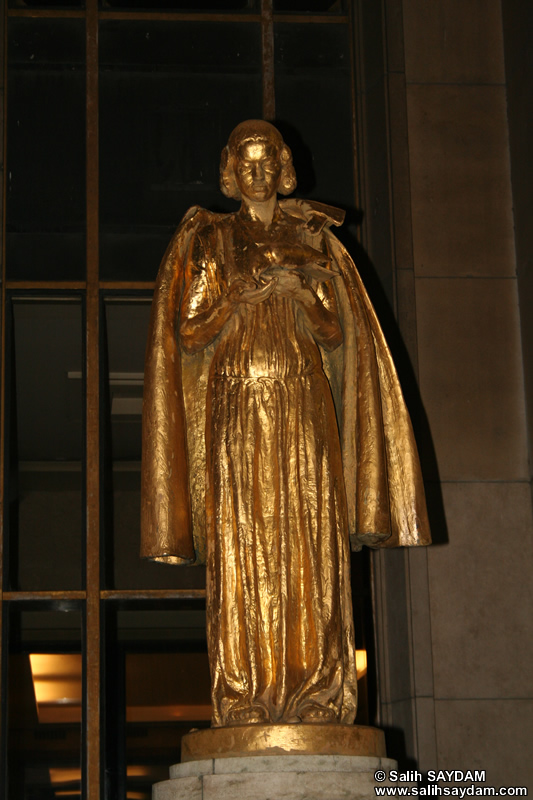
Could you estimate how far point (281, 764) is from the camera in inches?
196

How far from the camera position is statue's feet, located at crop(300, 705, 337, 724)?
5.21 m

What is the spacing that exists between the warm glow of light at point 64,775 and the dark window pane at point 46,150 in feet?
17.4

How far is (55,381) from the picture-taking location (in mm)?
9039

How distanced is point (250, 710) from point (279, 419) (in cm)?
127

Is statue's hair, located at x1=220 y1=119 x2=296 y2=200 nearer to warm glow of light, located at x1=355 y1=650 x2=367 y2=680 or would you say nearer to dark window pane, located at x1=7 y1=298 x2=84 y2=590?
dark window pane, located at x1=7 y1=298 x2=84 y2=590

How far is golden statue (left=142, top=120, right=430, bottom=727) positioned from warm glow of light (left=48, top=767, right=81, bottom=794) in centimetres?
695

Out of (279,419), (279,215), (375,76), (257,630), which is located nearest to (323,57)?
(375,76)

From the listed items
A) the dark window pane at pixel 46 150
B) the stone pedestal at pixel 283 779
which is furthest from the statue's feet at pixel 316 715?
the dark window pane at pixel 46 150

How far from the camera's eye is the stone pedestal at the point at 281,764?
Answer: 4.93 meters

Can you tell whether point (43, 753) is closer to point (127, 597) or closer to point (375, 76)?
point (127, 597)

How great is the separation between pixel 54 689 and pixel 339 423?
734cm

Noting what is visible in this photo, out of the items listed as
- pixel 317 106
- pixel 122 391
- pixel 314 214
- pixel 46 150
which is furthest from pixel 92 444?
pixel 314 214

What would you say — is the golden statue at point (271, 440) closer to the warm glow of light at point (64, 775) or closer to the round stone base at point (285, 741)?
the round stone base at point (285, 741)

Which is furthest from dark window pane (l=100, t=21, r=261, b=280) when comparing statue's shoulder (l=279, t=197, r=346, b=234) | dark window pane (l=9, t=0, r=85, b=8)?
statue's shoulder (l=279, t=197, r=346, b=234)
